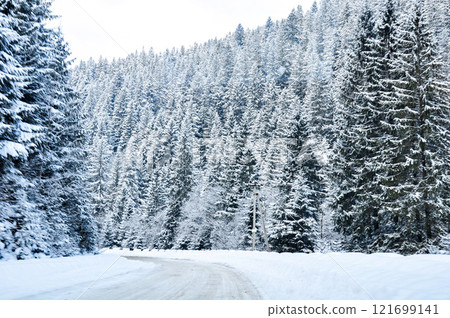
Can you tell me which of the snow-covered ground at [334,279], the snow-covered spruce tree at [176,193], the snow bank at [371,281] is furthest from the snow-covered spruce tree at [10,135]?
the snow-covered spruce tree at [176,193]

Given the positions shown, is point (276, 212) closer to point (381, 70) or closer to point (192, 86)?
point (381, 70)

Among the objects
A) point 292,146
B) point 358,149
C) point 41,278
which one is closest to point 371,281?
point 41,278

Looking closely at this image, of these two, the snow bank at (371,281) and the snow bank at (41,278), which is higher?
the snow bank at (371,281)

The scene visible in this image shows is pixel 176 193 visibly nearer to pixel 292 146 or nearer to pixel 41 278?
pixel 292 146

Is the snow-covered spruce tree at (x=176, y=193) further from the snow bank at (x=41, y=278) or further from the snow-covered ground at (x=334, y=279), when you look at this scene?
the snow-covered ground at (x=334, y=279)

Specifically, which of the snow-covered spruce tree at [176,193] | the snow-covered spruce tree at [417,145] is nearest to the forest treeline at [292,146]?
the snow-covered spruce tree at [417,145]

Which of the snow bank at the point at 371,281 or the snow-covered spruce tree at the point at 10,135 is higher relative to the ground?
the snow-covered spruce tree at the point at 10,135

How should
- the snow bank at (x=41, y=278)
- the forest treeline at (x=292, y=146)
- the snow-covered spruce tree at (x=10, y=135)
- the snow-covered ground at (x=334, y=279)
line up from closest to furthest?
the snow-covered ground at (x=334, y=279) < the snow bank at (x=41, y=278) < the snow-covered spruce tree at (x=10, y=135) < the forest treeline at (x=292, y=146)

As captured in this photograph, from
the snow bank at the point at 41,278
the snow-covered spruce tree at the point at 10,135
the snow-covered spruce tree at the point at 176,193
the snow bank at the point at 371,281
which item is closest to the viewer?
the snow bank at the point at 371,281

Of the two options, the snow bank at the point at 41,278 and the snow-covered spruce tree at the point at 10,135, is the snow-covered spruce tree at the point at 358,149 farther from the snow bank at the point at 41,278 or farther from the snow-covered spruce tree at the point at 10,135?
the snow-covered spruce tree at the point at 10,135

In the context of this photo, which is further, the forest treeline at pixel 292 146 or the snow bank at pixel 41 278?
the forest treeline at pixel 292 146

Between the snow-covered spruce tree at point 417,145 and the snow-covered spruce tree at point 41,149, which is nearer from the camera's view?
the snow-covered spruce tree at point 41,149

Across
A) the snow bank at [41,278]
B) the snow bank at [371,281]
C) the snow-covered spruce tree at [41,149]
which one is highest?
the snow-covered spruce tree at [41,149]

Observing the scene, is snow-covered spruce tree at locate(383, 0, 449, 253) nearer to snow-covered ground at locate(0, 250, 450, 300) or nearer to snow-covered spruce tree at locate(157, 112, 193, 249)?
snow-covered ground at locate(0, 250, 450, 300)
